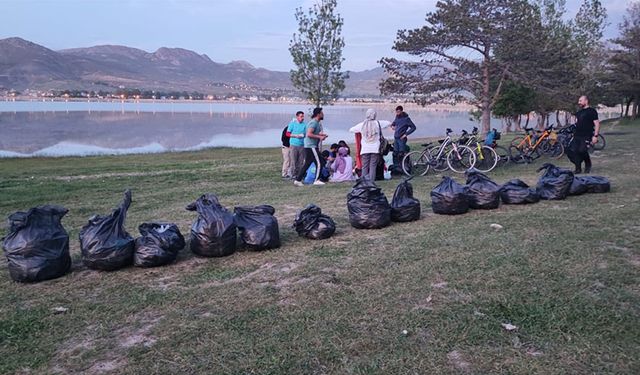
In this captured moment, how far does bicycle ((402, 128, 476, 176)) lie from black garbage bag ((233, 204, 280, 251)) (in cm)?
684

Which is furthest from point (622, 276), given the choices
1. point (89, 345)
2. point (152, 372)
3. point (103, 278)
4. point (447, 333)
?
point (103, 278)

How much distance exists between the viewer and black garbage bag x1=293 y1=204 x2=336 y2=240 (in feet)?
19.5

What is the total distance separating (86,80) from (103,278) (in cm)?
19968

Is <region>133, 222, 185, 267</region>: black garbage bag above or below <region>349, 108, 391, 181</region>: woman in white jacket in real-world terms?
below

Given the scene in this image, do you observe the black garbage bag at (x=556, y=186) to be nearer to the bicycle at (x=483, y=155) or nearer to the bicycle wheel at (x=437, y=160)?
the bicycle at (x=483, y=155)

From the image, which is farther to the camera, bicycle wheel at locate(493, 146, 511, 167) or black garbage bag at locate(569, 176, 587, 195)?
bicycle wheel at locate(493, 146, 511, 167)

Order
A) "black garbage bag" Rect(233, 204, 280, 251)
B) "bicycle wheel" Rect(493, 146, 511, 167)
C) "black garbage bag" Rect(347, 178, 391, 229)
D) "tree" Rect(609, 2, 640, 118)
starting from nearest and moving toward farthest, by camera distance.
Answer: "black garbage bag" Rect(233, 204, 280, 251), "black garbage bag" Rect(347, 178, 391, 229), "bicycle wheel" Rect(493, 146, 511, 167), "tree" Rect(609, 2, 640, 118)

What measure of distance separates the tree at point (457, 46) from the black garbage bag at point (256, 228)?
59.4 ft

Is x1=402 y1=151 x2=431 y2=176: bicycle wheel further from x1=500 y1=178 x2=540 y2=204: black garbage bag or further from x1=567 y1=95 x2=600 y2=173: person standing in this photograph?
x1=500 y1=178 x2=540 y2=204: black garbage bag

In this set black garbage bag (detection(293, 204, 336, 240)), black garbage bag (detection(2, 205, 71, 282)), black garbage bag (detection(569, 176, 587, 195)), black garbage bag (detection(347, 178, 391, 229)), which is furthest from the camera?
black garbage bag (detection(569, 176, 587, 195))

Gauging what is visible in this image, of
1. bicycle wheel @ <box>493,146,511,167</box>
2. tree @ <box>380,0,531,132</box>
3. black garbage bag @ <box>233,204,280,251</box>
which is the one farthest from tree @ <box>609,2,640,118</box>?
black garbage bag @ <box>233,204,280,251</box>

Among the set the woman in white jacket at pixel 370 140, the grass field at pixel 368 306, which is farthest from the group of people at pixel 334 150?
the grass field at pixel 368 306

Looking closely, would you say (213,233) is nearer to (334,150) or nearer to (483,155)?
(334,150)

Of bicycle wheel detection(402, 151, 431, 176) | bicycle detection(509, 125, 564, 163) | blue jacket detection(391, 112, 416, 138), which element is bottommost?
bicycle wheel detection(402, 151, 431, 176)
